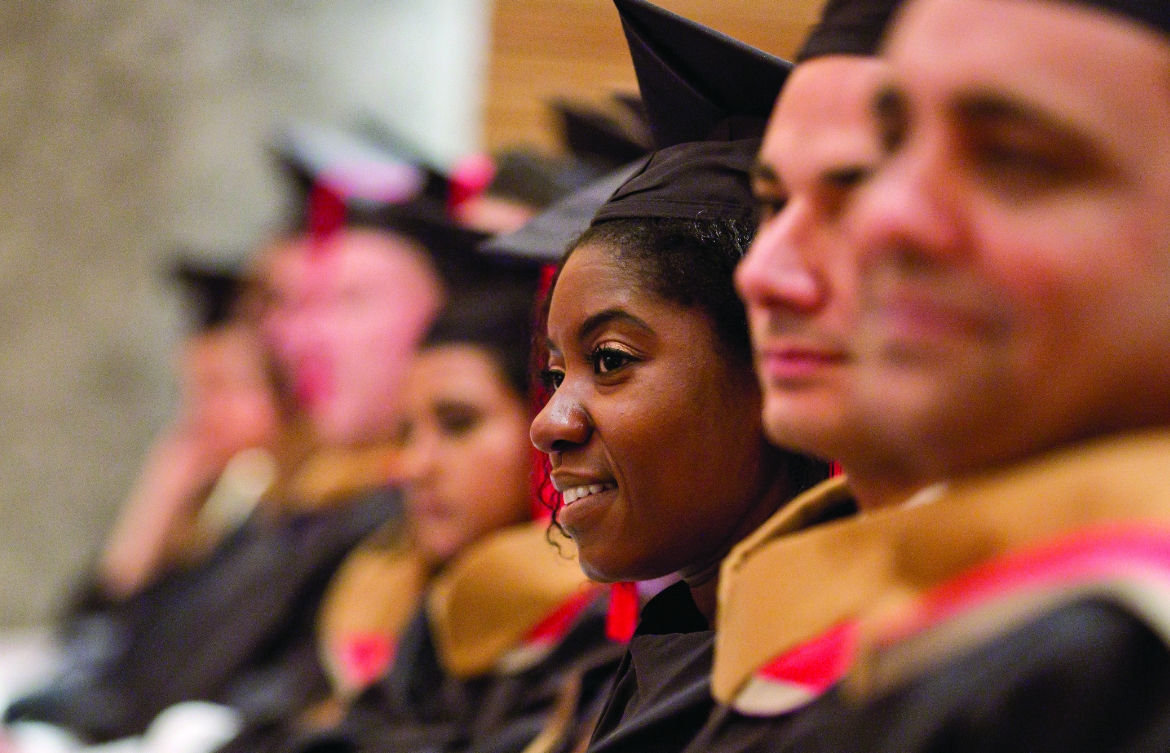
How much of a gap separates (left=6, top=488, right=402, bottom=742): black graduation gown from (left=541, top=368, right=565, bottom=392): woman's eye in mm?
1716

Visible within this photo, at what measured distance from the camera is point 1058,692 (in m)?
0.66

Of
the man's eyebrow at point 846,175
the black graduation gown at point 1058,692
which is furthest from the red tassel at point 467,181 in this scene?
the black graduation gown at point 1058,692

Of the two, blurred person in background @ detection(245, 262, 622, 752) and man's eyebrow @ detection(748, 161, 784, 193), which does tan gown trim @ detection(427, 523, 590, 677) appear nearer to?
blurred person in background @ detection(245, 262, 622, 752)

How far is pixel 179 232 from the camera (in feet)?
16.5

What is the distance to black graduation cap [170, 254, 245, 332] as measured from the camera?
4.09m

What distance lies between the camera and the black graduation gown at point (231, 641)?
311cm

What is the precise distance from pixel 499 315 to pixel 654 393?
1.19 metres

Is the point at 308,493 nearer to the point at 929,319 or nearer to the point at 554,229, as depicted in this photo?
the point at 554,229

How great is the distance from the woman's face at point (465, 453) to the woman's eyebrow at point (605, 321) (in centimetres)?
99

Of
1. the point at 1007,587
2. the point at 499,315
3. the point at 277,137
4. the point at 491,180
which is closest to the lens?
the point at 1007,587

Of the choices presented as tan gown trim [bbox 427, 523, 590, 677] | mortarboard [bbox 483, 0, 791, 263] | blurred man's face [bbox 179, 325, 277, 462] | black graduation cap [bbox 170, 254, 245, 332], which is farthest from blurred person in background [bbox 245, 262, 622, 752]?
black graduation cap [bbox 170, 254, 245, 332]

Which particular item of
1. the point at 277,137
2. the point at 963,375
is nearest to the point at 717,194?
the point at 963,375

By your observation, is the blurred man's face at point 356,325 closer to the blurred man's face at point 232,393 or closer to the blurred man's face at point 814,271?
the blurred man's face at point 232,393

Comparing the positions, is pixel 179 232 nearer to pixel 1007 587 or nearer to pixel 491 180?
pixel 491 180
